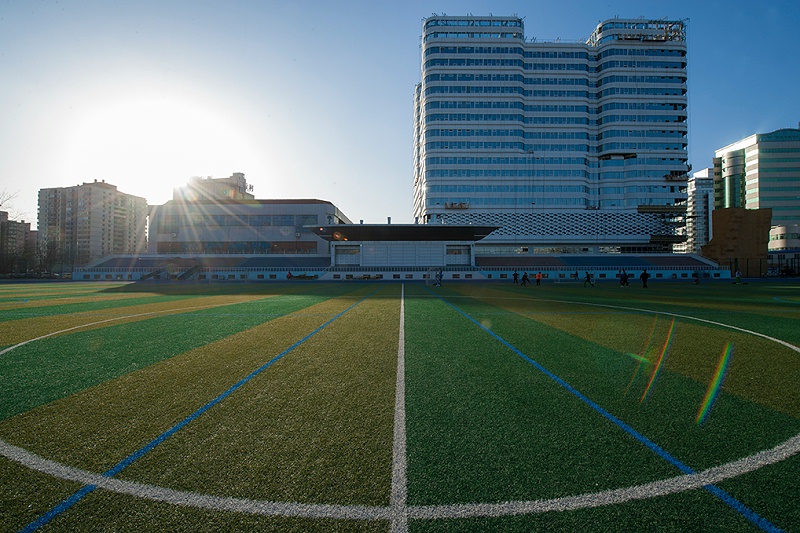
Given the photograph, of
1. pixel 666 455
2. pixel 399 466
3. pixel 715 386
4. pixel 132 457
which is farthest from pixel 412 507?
pixel 715 386

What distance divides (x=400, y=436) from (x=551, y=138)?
88283mm

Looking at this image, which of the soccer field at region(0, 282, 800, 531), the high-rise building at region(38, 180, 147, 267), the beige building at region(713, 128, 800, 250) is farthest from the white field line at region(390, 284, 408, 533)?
the high-rise building at region(38, 180, 147, 267)

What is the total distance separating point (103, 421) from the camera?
4520 mm

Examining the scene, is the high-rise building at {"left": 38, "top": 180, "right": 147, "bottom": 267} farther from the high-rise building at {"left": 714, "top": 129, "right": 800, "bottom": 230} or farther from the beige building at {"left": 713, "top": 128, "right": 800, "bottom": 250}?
the high-rise building at {"left": 714, "top": 129, "right": 800, "bottom": 230}

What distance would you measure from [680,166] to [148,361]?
3982 inches

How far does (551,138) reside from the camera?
8000 centimetres

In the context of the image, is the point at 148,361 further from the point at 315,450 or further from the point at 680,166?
the point at 680,166

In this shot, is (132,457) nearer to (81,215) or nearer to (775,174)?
(775,174)

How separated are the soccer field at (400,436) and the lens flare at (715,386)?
40 mm

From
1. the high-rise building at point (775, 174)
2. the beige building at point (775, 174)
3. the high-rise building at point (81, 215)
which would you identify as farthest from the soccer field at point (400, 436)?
the high-rise building at point (81, 215)

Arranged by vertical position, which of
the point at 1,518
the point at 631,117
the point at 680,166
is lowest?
the point at 1,518

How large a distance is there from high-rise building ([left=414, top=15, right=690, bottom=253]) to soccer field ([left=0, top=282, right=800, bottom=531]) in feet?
236

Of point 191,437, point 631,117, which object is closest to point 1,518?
point 191,437

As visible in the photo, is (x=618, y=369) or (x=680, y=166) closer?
(x=618, y=369)
